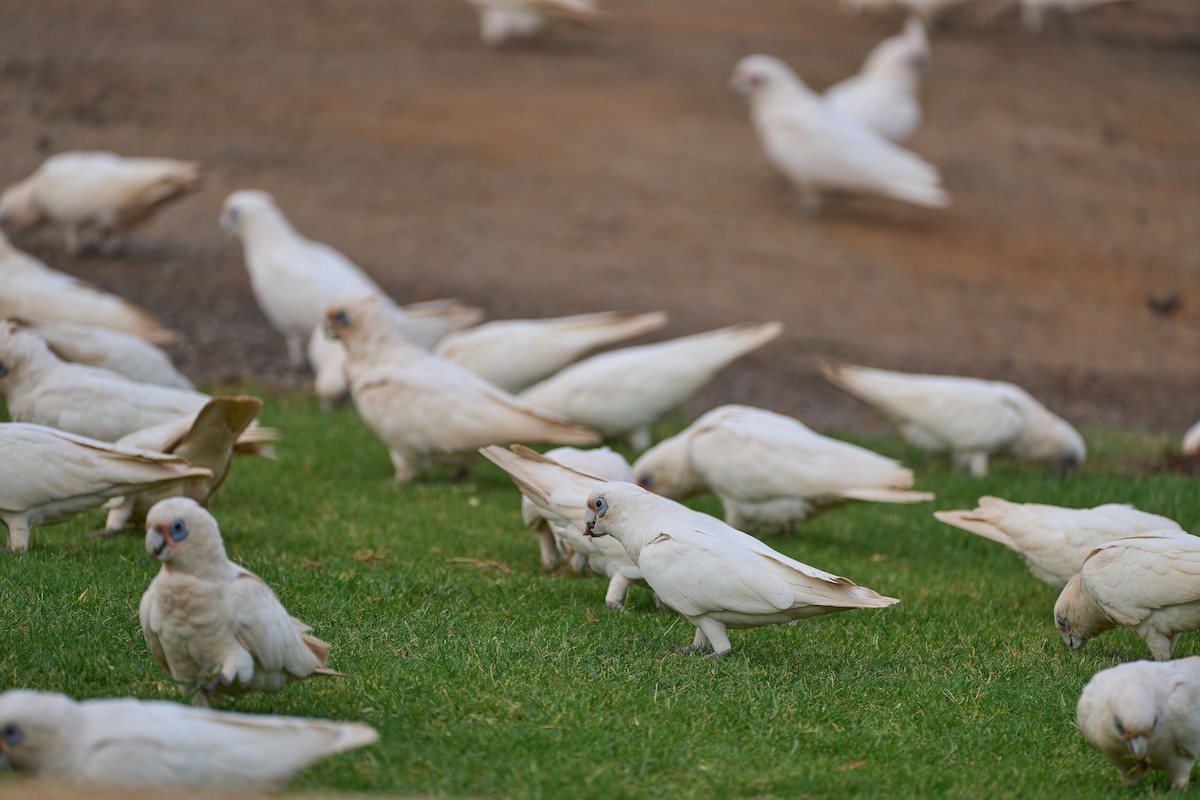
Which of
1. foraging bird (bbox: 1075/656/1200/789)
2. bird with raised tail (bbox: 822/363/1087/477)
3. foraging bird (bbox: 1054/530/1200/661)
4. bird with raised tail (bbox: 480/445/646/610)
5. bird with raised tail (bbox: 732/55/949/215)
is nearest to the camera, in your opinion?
foraging bird (bbox: 1075/656/1200/789)

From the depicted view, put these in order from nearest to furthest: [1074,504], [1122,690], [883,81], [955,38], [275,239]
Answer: [1122,690]
[1074,504]
[275,239]
[883,81]
[955,38]

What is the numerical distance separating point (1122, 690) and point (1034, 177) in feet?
44.7

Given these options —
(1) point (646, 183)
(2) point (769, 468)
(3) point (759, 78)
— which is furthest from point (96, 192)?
(2) point (769, 468)

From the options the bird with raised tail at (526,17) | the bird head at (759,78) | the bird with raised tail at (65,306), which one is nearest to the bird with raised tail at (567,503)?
the bird with raised tail at (65,306)

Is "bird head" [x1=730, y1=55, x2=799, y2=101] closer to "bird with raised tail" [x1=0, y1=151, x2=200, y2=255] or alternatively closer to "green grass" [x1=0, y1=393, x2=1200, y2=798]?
"bird with raised tail" [x1=0, y1=151, x2=200, y2=255]

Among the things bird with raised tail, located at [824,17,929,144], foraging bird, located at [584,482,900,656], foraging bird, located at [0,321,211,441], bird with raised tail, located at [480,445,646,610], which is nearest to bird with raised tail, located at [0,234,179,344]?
foraging bird, located at [0,321,211,441]

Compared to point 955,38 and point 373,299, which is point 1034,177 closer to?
point 955,38

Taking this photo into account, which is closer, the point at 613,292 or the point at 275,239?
the point at 275,239

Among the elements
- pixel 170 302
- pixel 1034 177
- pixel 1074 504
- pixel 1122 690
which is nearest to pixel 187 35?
pixel 170 302

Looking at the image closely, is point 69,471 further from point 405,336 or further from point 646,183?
point 646,183

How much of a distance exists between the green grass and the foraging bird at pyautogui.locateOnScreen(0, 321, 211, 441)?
2.16ft

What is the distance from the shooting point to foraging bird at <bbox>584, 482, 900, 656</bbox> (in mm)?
5539

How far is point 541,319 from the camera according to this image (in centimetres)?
1318

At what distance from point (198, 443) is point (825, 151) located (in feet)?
31.4
